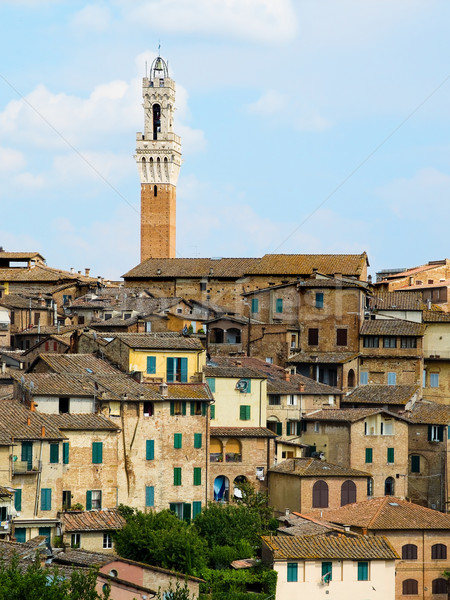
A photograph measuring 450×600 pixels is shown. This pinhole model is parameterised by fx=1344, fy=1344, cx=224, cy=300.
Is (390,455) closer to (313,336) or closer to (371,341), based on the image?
(371,341)

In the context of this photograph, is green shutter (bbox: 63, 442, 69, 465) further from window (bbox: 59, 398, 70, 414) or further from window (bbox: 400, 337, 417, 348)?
window (bbox: 400, 337, 417, 348)

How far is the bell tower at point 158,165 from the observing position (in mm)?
124562

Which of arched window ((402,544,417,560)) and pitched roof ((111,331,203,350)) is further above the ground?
pitched roof ((111,331,203,350))

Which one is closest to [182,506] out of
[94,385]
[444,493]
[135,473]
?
[135,473]

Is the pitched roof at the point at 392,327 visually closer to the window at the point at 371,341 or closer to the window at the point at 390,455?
the window at the point at 371,341

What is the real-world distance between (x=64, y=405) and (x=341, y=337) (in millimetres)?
24386

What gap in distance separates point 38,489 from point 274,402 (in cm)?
1669

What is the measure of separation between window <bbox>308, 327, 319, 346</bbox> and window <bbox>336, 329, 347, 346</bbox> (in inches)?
49.0

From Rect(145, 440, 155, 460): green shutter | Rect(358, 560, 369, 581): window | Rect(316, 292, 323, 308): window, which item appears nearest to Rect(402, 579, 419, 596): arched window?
Rect(358, 560, 369, 581): window

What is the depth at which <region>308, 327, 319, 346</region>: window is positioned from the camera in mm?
75688

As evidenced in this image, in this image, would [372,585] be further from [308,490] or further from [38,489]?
[38,489]

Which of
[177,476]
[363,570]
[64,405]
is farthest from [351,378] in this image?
[363,570]

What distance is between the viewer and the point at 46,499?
50.6 m

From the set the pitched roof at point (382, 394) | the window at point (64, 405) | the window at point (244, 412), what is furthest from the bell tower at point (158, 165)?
the window at point (64, 405)
